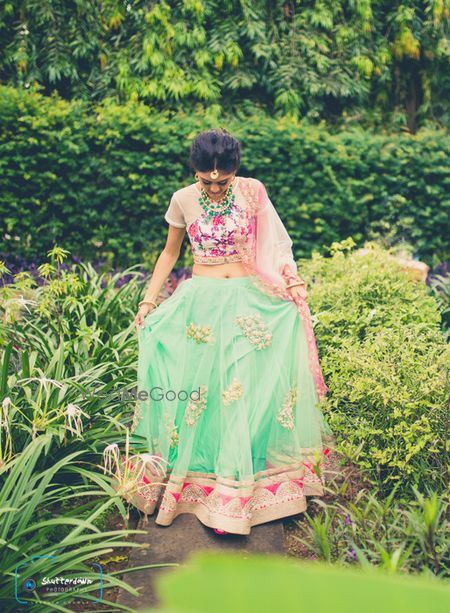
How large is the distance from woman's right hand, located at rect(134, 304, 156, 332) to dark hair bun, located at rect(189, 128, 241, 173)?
82cm

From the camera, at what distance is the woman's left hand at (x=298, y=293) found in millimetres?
3461

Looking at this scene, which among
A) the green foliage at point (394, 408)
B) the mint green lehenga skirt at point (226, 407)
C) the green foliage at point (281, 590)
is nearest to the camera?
the green foliage at point (281, 590)

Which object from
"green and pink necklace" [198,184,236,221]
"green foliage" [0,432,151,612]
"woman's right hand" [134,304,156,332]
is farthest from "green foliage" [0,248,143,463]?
"green and pink necklace" [198,184,236,221]

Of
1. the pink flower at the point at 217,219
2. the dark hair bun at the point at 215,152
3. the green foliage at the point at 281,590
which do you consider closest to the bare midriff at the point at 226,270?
the pink flower at the point at 217,219

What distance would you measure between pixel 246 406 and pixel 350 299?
1641mm

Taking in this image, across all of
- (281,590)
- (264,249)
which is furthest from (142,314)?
(281,590)

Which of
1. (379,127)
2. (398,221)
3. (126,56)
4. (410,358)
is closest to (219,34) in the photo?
(126,56)

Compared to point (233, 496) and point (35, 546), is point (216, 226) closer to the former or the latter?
point (233, 496)

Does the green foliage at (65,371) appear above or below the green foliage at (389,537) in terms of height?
above

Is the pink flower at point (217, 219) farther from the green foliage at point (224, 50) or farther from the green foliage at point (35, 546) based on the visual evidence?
the green foliage at point (224, 50)

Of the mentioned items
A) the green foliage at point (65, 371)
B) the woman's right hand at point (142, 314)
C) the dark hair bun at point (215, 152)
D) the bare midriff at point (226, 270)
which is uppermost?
the dark hair bun at point (215, 152)

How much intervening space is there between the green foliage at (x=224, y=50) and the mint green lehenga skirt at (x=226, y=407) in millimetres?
5138

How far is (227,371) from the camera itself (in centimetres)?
326

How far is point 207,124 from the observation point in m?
7.11
